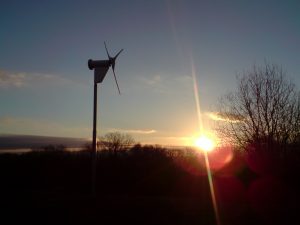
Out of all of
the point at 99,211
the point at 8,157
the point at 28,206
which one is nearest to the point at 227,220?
the point at 99,211

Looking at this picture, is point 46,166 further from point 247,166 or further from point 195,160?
point 247,166

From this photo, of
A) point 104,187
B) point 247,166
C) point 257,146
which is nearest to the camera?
point 104,187

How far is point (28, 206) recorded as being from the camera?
44.2 feet

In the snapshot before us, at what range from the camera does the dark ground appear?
11963mm

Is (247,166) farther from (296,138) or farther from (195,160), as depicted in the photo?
(296,138)

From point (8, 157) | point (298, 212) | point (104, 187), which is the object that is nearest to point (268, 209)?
point (298, 212)

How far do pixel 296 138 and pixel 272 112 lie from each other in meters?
3.20

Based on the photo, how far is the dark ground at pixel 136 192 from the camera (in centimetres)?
1196

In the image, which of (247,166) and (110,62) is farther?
(247,166)

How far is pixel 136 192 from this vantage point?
21.8 m

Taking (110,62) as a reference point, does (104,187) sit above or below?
below

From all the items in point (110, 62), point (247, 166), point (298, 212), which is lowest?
point (298, 212)

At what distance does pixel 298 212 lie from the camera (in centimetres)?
1366

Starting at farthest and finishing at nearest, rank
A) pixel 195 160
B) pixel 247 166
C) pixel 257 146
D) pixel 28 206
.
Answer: pixel 257 146 → pixel 195 160 → pixel 247 166 → pixel 28 206
